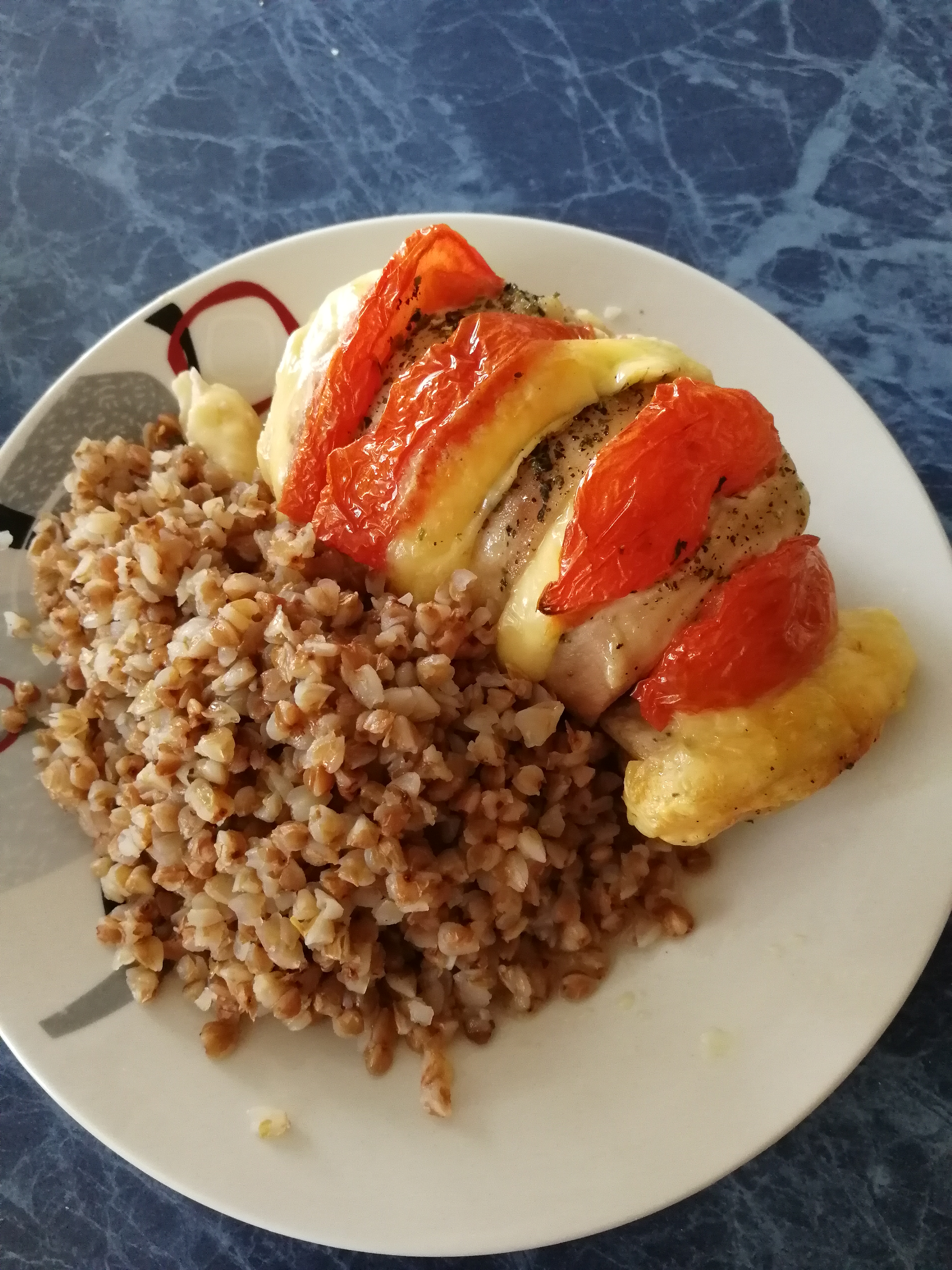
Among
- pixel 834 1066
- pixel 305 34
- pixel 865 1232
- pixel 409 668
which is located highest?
pixel 305 34

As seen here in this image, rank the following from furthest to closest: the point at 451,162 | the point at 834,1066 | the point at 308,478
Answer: the point at 451,162, the point at 308,478, the point at 834,1066

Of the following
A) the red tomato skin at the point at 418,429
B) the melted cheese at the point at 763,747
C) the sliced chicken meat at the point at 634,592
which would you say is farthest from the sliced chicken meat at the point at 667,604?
the red tomato skin at the point at 418,429

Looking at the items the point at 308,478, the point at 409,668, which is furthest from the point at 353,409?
the point at 409,668

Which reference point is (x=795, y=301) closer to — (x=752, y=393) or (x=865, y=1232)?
(x=752, y=393)

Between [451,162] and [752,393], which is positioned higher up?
[451,162]

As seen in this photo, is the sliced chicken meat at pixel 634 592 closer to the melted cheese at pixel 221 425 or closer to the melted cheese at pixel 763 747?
the melted cheese at pixel 763 747

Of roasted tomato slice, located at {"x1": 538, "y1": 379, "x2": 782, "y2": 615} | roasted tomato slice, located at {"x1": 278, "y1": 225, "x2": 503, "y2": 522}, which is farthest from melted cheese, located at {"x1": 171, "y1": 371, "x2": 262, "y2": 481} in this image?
roasted tomato slice, located at {"x1": 538, "y1": 379, "x2": 782, "y2": 615}
